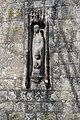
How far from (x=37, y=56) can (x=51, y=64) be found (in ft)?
0.79

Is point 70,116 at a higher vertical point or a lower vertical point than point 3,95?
lower

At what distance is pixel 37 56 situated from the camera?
516 cm

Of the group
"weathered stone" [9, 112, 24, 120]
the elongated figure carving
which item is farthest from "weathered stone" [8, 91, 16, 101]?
the elongated figure carving

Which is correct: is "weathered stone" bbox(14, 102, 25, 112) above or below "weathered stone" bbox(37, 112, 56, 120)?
above

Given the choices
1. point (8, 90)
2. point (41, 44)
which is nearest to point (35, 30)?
point (41, 44)

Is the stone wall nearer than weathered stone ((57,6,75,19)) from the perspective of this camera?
Yes

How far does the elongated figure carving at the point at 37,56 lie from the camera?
16.8 ft

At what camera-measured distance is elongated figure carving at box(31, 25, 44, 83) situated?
16.8ft

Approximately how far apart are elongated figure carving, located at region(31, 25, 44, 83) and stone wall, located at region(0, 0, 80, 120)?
134 millimetres

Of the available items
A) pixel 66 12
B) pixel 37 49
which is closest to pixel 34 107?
pixel 37 49

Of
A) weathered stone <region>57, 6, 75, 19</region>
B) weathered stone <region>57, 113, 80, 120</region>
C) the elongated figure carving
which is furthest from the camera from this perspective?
weathered stone <region>57, 6, 75, 19</region>

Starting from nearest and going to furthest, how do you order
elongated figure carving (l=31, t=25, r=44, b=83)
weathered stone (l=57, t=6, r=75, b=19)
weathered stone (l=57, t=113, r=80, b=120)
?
weathered stone (l=57, t=113, r=80, b=120) < elongated figure carving (l=31, t=25, r=44, b=83) < weathered stone (l=57, t=6, r=75, b=19)

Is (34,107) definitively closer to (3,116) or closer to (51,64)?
(3,116)

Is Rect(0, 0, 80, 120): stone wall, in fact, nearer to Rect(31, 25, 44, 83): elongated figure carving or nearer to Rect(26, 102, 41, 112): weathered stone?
Rect(26, 102, 41, 112): weathered stone
